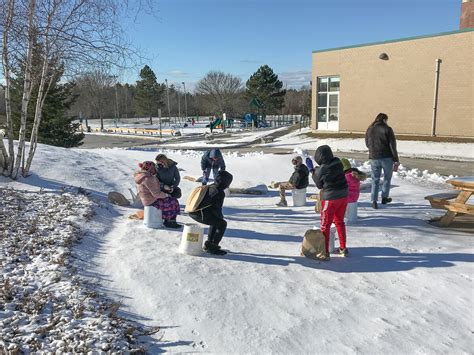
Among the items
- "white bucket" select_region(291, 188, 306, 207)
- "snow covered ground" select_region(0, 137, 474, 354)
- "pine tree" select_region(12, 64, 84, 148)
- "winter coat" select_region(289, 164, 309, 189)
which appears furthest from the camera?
"pine tree" select_region(12, 64, 84, 148)

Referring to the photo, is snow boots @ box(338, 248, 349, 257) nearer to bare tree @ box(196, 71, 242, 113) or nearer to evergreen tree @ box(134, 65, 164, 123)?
bare tree @ box(196, 71, 242, 113)

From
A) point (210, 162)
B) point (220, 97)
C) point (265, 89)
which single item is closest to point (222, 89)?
point (220, 97)

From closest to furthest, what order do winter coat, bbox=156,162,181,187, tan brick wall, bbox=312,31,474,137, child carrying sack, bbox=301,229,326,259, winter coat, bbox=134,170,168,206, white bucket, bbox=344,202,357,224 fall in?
child carrying sack, bbox=301,229,326,259 < winter coat, bbox=134,170,168,206 < white bucket, bbox=344,202,357,224 < winter coat, bbox=156,162,181,187 < tan brick wall, bbox=312,31,474,137

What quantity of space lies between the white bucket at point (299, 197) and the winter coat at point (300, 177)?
Result: 13 centimetres

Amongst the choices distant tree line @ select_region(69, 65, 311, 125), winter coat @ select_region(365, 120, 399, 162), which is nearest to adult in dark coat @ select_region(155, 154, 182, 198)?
winter coat @ select_region(365, 120, 399, 162)

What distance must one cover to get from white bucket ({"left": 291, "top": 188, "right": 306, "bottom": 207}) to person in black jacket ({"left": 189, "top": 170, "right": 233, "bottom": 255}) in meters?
3.56

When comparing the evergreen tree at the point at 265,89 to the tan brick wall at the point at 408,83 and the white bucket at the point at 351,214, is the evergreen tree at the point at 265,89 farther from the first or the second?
the white bucket at the point at 351,214

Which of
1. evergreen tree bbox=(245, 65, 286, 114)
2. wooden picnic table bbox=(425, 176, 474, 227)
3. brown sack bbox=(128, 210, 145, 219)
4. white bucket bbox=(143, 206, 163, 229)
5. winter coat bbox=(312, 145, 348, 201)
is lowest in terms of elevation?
brown sack bbox=(128, 210, 145, 219)

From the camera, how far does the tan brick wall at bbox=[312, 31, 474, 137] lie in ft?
76.8

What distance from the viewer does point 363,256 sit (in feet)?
18.4

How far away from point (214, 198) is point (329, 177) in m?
1.55

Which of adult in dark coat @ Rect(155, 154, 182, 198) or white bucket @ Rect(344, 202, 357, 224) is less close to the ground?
adult in dark coat @ Rect(155, 154, 182, 198)

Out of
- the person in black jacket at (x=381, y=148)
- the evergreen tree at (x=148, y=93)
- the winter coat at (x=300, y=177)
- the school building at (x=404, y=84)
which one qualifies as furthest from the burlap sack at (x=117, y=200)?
the evergreen tree at (x=148, y=93)

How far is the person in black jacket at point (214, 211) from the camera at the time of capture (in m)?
5.44
